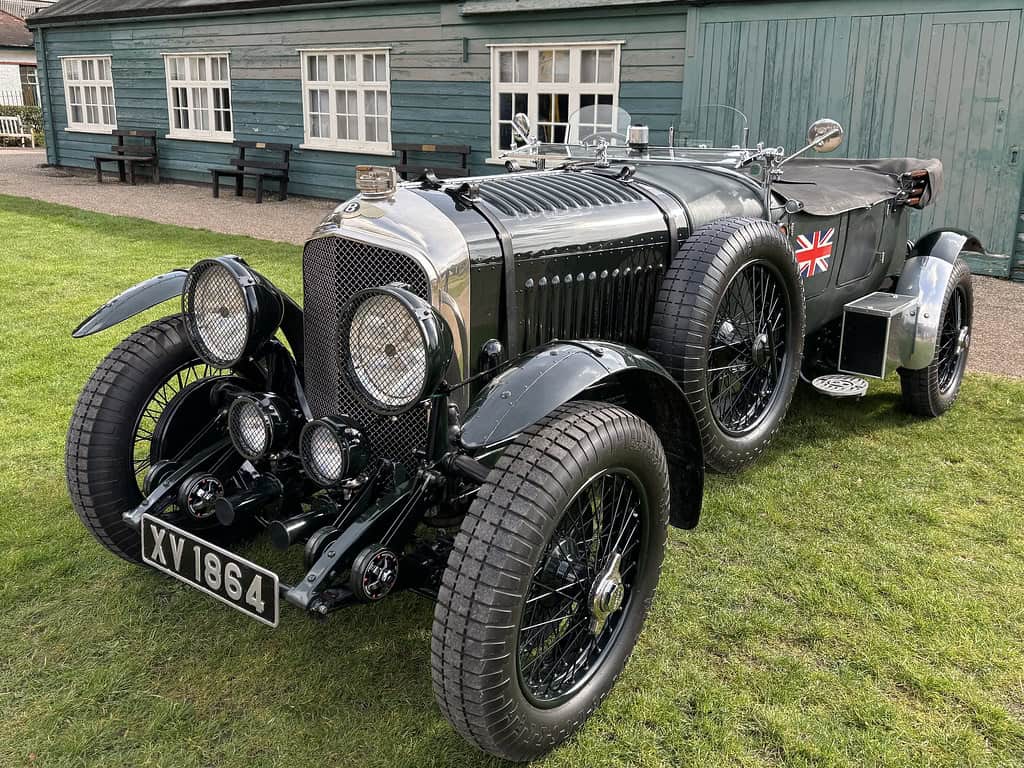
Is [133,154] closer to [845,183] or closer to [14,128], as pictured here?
[14,128]

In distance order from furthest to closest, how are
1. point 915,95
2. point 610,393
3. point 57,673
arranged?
point 915,95
point 610,393
point 57,673

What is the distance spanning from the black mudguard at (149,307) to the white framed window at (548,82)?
793 centimetres

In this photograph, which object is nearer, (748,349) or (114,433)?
(114,433)

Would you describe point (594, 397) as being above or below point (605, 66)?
below

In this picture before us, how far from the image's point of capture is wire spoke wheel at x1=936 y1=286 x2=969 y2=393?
4793 millimetres

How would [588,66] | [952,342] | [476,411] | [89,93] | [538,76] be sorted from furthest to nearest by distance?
1. [89,93]
2. [538,76]
3. [588,66]
4. [952,342]
5. [476,411]

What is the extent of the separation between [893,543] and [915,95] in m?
6.55

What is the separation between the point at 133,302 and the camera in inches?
118

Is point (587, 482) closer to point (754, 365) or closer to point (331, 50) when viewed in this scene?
point (754, 365)

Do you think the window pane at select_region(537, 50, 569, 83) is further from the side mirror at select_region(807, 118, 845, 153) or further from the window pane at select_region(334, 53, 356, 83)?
the side mirror at select_region(807, 118, 845, 153)

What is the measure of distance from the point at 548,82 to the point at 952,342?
7225 millimetres

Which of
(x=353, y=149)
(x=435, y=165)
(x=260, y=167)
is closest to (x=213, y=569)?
(x=435, y=165)

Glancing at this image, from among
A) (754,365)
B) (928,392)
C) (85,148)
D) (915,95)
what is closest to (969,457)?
(928,392)

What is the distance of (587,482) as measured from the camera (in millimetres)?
2184
